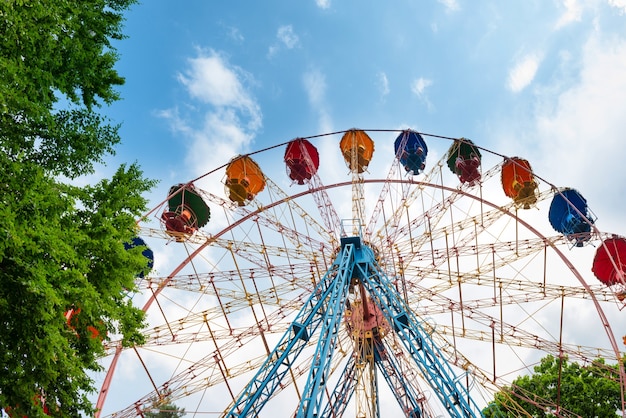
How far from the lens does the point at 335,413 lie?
14.6m

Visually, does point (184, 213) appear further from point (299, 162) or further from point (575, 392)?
point (575, 392)

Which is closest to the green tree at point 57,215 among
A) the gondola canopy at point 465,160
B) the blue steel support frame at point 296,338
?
the blue steel support frame at point 296,338

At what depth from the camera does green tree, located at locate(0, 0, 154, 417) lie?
19.7 feet

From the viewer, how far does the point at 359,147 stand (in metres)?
18.0

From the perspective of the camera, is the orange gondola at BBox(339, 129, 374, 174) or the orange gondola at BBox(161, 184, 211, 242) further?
the orange gondola at BBox(339, 129, 374, 174)

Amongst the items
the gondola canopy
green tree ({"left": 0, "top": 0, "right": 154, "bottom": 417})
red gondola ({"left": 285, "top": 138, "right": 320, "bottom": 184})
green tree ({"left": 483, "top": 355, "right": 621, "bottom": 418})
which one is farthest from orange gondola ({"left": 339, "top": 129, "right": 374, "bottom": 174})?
green tree ({"left": 0, "top": 0, "right": 154, "bottom": 417})

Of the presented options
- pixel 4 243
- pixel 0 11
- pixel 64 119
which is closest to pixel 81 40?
pixel 64 119

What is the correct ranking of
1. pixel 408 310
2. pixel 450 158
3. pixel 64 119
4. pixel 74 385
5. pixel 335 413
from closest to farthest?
1. pixel 74 385
2. pixel 64 119
3. pixel 408 310
4. pixel 335 413
5. pixel 450 158

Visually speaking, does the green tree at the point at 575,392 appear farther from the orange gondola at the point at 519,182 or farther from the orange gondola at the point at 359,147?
the orange gondola at the point at 359,147

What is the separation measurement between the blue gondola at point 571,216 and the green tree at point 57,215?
13.2 m

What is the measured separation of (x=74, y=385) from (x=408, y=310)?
8.26 metres

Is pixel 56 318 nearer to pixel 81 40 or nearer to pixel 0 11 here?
pixel 0 11

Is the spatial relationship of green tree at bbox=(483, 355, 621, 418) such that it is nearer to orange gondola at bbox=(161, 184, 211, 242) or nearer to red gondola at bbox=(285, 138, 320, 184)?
red gondola at bbox=(285, 138, 320, 184)

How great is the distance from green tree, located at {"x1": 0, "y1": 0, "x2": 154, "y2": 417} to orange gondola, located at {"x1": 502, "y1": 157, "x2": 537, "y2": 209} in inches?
501
